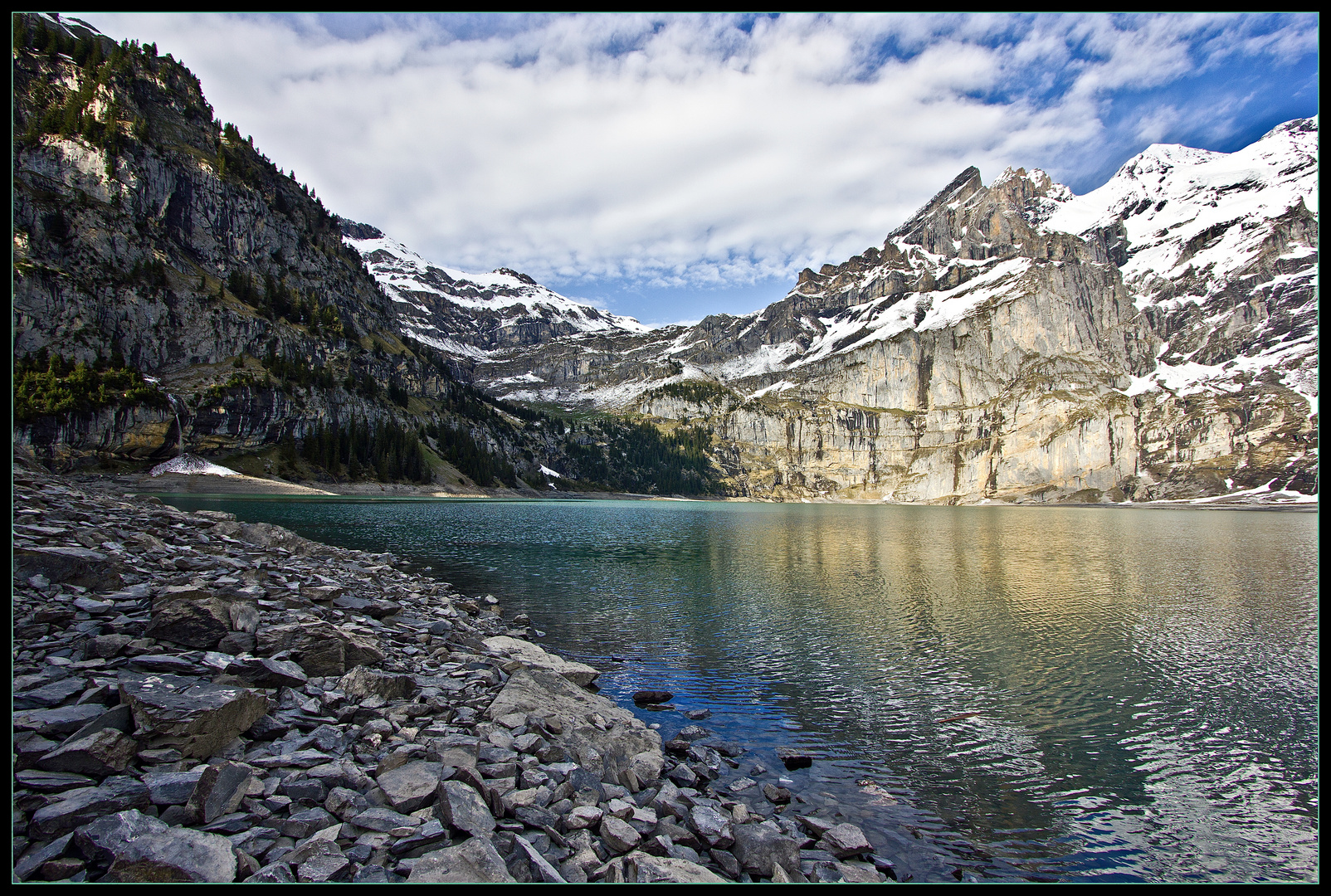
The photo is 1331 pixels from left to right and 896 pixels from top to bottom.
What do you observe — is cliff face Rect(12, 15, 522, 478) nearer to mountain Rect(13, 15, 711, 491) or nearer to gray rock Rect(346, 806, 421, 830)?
mountain Rect(13, 15, 711, 491)

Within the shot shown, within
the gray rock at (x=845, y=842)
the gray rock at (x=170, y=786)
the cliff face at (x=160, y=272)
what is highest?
the cliff face at (x=160, y=272)

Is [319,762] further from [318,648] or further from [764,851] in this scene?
[764,851]

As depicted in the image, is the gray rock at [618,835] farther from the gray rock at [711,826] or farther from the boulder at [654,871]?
the gray rock at [711,826]

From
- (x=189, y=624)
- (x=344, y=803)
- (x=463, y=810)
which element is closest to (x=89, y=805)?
(x=344, y=803)

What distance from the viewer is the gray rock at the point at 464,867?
20.6ft

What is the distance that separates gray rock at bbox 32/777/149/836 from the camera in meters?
5.59

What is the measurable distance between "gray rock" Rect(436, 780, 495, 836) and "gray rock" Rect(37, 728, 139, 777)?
382 cm

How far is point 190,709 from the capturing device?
782cm

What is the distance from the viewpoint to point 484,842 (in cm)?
688

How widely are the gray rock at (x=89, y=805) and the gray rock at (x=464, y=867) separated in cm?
333

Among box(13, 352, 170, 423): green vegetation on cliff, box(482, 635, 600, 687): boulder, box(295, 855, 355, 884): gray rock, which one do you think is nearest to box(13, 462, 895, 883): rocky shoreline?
box(295, 855, 355, 884): gray rock

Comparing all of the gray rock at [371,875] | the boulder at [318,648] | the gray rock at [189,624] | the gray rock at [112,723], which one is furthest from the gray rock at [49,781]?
the boulder at [318,648]
